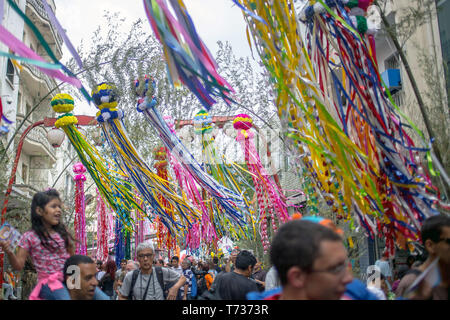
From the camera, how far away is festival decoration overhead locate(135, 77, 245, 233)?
8352 millimetres

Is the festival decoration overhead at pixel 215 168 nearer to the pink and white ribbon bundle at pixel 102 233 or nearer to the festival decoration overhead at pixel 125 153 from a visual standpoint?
the festival decoration overhead at pixel 125 153

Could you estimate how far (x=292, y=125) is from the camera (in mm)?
3848

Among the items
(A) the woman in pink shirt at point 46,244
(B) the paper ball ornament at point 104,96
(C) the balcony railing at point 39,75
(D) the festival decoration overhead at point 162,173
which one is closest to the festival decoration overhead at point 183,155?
(B) the paper ball ornament at point 104,96

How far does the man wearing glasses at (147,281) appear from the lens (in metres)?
4.15

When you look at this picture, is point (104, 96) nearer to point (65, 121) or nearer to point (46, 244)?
point (65, 121)

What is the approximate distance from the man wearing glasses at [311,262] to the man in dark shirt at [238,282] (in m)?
1.73

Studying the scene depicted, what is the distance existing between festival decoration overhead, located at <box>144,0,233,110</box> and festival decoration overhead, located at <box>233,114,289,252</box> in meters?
5.22

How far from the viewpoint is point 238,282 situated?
152 inches

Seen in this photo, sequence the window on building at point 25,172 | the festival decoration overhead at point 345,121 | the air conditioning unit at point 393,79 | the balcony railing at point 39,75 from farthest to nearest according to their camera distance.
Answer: the window on building at point 25,172 < the balcony railing at point 39,75 < the air conditioning unit at point 393,79 < the festival decoration overhead at point 345,121

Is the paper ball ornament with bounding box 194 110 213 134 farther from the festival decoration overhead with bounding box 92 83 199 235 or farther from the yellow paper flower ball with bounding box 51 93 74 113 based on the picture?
the yellow paper flower ball with bounding box 51 93 74 113

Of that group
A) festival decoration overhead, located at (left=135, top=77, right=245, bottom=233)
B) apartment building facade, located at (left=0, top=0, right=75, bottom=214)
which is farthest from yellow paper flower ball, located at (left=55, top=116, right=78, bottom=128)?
apartment building facade, located at (left=0, top=0, right=75, bottom=214)

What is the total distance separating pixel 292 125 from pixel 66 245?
6.25 ft
